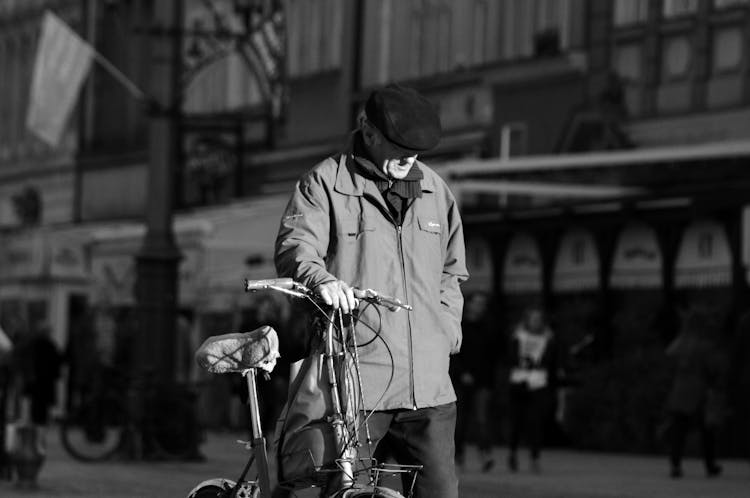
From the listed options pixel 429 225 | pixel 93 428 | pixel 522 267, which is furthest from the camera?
pixel 522 267

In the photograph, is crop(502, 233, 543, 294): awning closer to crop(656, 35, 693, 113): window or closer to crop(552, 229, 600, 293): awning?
crop(552, 229, 600, 293): awning

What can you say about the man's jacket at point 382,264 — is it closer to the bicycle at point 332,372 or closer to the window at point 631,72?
the bicycle at point 332,372

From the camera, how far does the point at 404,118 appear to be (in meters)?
7.16

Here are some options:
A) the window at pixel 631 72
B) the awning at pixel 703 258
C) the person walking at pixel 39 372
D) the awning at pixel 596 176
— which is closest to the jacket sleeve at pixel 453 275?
the awning at pixel 596 176

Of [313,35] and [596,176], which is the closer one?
[596,176]

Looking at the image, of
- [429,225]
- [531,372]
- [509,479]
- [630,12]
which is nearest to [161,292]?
[531,372]

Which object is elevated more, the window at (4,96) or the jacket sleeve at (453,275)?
the window at (4,96)

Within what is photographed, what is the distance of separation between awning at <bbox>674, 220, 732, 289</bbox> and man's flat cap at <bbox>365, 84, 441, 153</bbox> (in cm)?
1723

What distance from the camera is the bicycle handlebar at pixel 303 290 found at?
6.79 m

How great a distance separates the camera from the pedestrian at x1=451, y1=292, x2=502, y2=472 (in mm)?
21250

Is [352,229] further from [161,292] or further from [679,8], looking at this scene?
[679,8]

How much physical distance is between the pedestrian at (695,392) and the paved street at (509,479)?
0.38m

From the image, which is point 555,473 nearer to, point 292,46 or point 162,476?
point 162,476

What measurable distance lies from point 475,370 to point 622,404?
343cm
